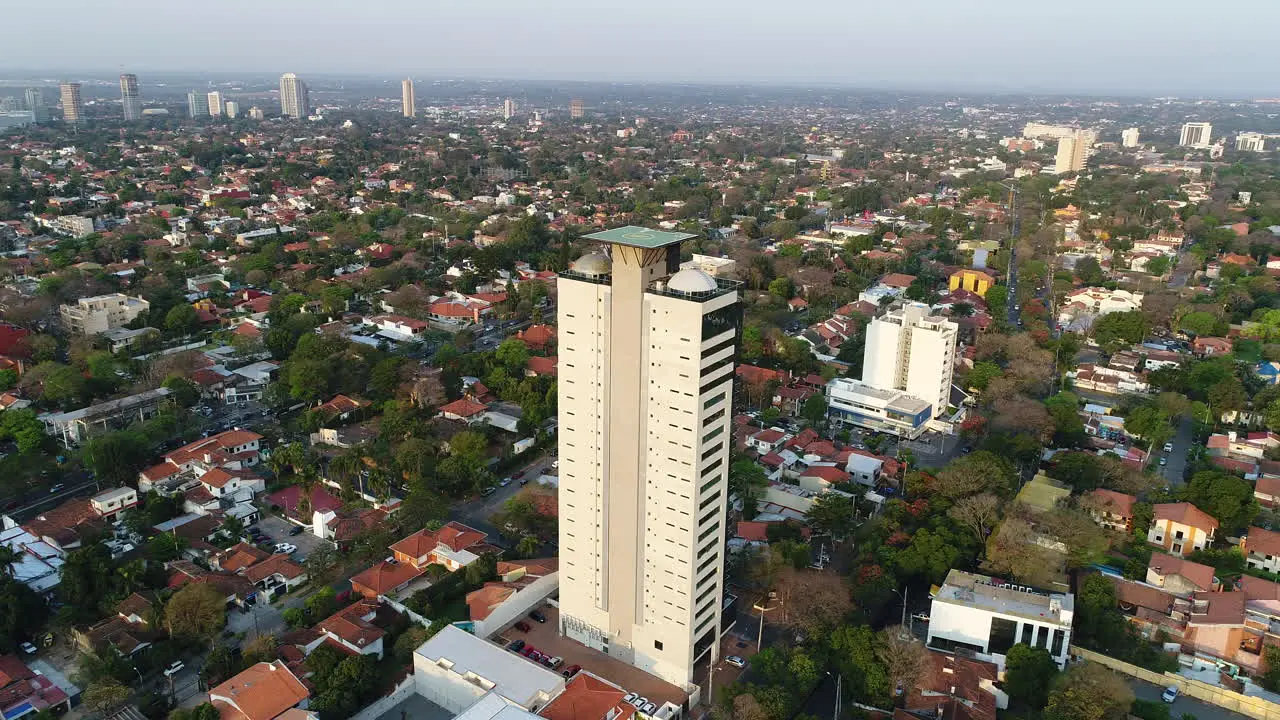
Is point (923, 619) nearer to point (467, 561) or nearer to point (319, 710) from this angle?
point (467, 561)

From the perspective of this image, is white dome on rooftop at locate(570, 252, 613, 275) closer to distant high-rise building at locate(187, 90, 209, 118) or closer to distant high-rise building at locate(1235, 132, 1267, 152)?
distant high-rise building at locate(1235, 132, 1267, 152)

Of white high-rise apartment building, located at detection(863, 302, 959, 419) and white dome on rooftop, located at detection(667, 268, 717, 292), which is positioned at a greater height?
white dome on rooftop, located at detection(667, 268, 717, 292)

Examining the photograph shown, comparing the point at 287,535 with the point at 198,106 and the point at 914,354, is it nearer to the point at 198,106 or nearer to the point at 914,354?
the point at 914,354

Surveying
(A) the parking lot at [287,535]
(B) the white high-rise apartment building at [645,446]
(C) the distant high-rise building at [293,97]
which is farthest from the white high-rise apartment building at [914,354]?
(C) the distant high-rise building at [293,97]

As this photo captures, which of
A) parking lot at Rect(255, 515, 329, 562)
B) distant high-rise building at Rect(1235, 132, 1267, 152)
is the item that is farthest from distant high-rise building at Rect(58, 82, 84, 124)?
distant high-rise building at Rect(1235, 132, 1267, 152)

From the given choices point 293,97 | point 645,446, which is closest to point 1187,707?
point 645,446
